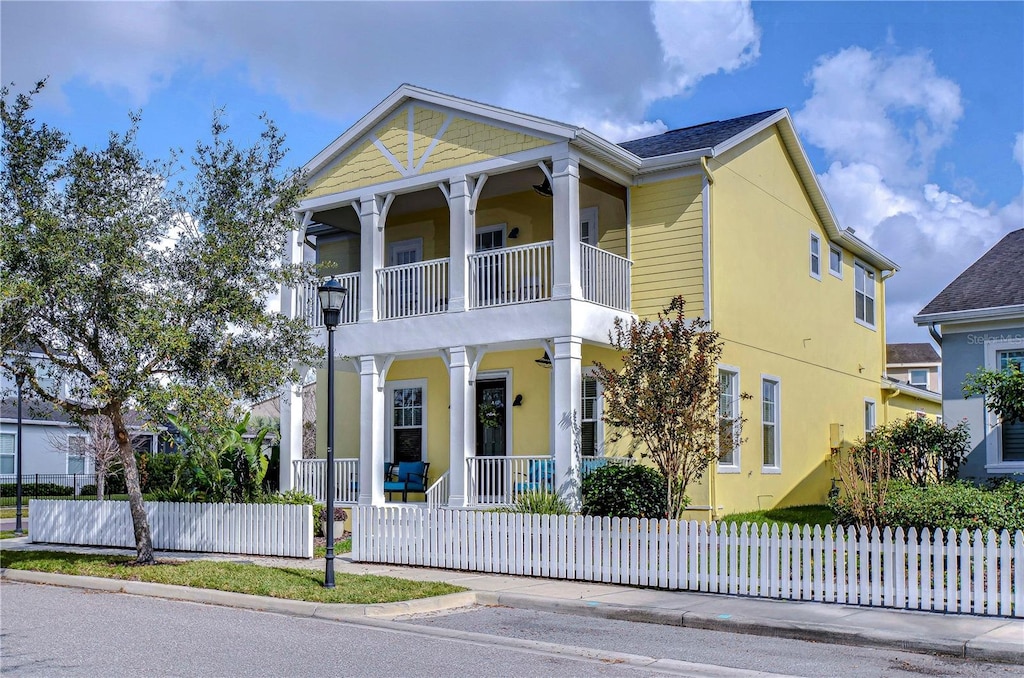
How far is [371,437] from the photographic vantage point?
61.3 ft

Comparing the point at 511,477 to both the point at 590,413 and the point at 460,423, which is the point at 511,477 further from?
the point at 590,413

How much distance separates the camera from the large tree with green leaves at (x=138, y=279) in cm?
1354

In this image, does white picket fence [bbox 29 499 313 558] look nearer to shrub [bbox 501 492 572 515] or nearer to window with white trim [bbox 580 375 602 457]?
shrub [bbox 501 492 572 515]

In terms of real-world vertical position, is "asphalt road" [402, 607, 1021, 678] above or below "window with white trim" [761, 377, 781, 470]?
below

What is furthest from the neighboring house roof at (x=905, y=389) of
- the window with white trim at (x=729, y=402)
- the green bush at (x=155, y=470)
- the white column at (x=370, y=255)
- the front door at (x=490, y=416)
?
the green bush at (x=155, y=470)

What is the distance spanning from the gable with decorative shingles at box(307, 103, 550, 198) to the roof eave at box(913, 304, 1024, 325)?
716 cm

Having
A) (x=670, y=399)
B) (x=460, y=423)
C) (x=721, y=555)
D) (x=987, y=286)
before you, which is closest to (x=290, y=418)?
(x=460, y=423)

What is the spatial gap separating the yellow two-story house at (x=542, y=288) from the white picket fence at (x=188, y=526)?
2.68m

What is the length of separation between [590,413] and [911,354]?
4842cm

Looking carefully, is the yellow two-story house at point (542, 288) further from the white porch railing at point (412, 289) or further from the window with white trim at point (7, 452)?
the window with white trim at point (7, 452)

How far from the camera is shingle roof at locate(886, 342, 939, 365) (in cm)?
5988

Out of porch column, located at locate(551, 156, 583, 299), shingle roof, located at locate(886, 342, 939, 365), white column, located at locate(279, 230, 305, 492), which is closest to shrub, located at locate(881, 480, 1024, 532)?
porch column, located at locate(551, 156, 583, 299)

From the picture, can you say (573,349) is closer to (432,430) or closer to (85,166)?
(432,430)

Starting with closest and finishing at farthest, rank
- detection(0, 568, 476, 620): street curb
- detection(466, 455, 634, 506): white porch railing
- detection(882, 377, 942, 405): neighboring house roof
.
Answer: detection(0, 568, 476, 620): street curb → detection(466, 455, 634, 506): white porch railing → detection(882, 377, 942, 405): neighboring house roof
